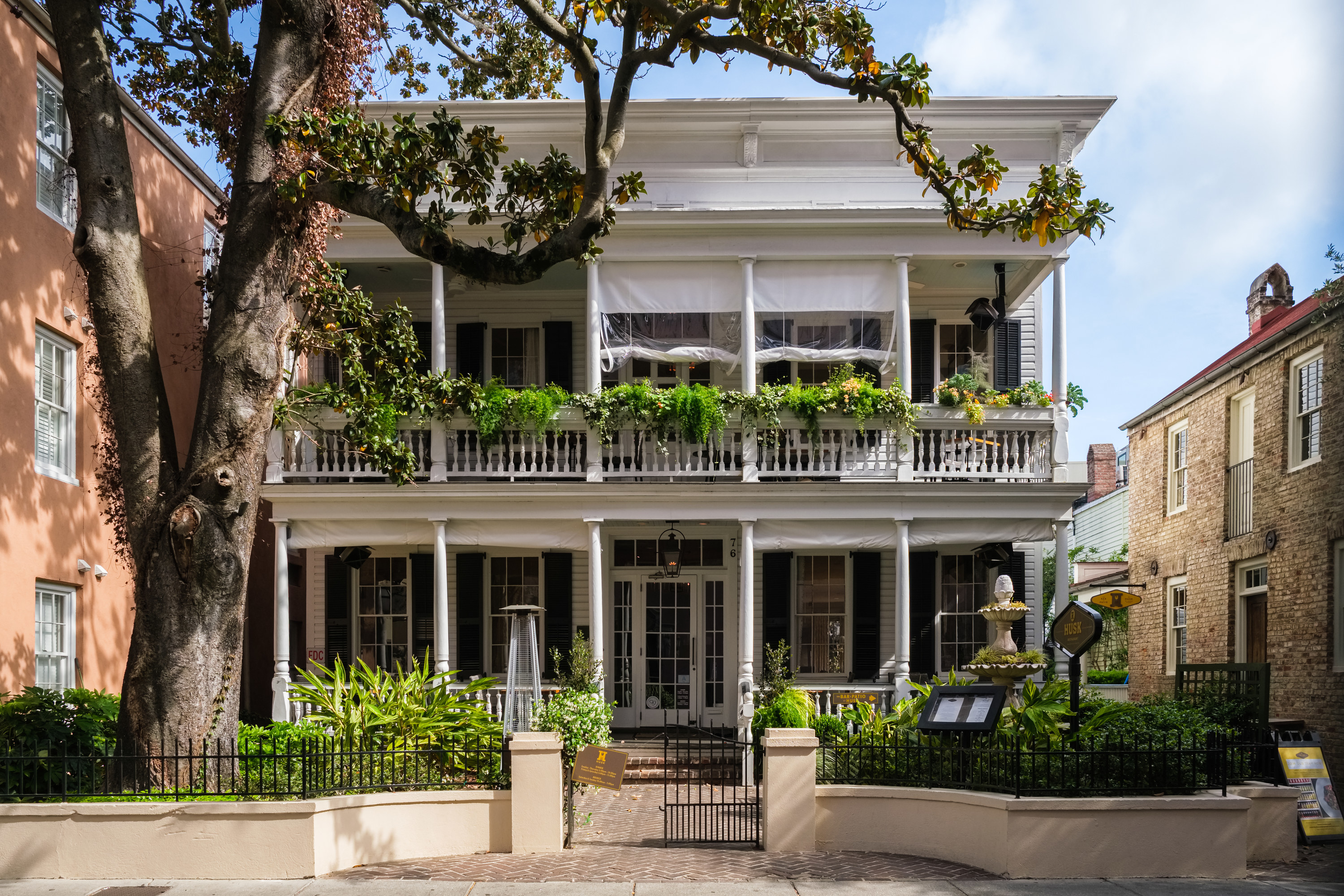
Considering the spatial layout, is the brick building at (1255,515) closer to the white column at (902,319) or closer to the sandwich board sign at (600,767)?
the white column at (902,319)

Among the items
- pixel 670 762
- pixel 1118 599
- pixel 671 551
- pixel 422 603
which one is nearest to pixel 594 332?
pixel 671 551

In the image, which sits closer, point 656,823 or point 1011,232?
point 656,823

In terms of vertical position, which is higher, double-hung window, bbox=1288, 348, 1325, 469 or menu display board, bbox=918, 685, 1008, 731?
double-hung window, bbox=1288, 348, 1325, 469

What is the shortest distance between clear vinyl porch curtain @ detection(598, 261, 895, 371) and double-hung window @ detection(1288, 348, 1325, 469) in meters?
5.46

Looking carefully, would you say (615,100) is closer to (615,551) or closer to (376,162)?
(376,162)

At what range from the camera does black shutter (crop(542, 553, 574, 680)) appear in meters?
16.2

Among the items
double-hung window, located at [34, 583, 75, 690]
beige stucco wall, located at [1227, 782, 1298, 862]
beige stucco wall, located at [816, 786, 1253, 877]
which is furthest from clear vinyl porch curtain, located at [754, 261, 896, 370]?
double-hung window, located at [34, 583, 75, 690]

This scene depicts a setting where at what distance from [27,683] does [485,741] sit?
5303 mm

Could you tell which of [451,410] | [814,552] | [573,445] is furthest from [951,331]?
[451,410]

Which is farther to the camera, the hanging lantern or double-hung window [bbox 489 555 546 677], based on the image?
double-hung window [bbox 489 555 546 677]

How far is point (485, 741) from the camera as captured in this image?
1038 cm

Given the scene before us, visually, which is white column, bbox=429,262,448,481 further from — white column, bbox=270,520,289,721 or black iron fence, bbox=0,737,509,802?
black iron fence, bbox=0,737,509,802

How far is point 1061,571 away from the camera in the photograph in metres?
14.5

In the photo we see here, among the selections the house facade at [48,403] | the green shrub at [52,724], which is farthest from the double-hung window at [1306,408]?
the house facade at [48,403]
